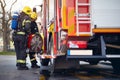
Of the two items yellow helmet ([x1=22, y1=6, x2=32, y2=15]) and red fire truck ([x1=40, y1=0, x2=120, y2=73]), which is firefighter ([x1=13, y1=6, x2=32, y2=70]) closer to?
yellow helmet ([x1=22, y1=6, x2=32, y2=15])

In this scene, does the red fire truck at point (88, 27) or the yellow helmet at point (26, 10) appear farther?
the yellow helmet at point (26, 10)

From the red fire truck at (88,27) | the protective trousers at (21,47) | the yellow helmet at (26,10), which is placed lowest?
the protective trousers at (21,47)

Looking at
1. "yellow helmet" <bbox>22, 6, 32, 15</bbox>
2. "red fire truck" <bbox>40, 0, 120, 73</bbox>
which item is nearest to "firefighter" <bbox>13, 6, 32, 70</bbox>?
"yellow helmet" <bbox>22, 6, 32, 15</bbox>

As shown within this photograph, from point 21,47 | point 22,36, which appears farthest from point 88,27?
point 21,47

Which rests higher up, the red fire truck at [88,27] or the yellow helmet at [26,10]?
the yellow helmet at [26,10]

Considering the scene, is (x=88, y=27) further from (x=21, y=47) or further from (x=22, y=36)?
(x=21, y=47)

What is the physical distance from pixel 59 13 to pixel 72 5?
548 mm

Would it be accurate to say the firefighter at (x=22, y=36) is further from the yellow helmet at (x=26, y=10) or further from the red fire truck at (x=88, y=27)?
the red fire truck at (x=88, y=27)

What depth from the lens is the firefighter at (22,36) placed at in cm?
1211

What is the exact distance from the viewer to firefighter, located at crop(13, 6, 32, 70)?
12109mm

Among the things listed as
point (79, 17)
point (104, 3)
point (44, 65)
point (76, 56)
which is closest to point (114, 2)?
point (104, 3)

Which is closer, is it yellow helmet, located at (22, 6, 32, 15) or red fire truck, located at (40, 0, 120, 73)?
red fire truck, located at (40, 0, 120, 73)

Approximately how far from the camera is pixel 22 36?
1216 centimetres

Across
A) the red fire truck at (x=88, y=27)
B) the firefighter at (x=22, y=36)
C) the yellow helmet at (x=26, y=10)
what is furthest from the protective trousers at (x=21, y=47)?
the red fire truck at (x=88, y=27)
